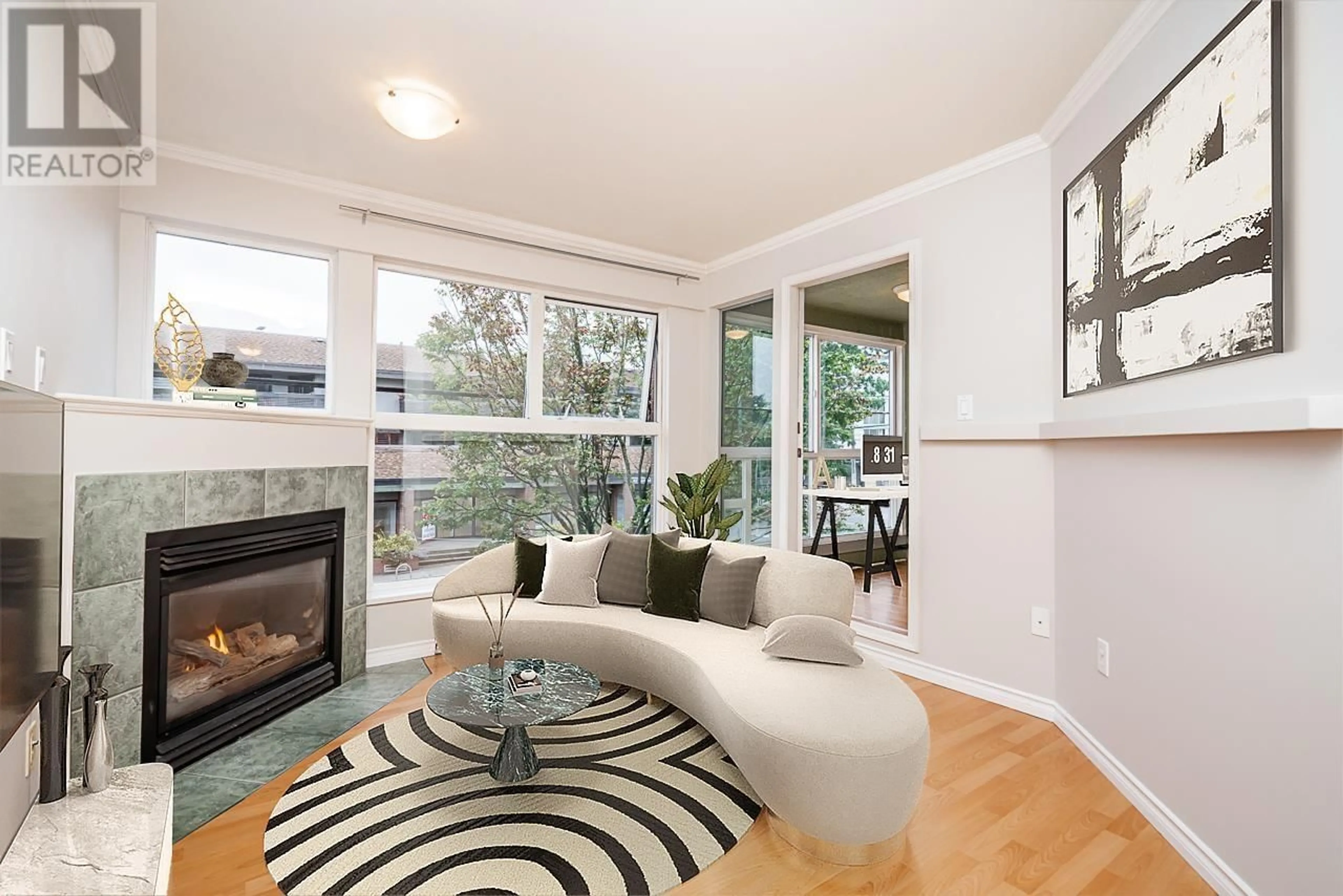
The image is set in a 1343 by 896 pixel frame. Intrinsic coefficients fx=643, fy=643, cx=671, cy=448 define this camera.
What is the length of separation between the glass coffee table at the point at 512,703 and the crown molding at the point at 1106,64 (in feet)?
9.65

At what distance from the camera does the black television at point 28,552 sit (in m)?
1.26


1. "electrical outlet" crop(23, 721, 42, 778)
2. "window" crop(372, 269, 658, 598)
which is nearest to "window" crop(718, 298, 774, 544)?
"window" crop(372, 269, 658, 598)

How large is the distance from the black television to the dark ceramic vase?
1241 millimetres

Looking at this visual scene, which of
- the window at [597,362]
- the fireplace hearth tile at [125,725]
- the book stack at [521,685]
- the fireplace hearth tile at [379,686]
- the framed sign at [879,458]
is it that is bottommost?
the fireplace hearth tile at [379,686]

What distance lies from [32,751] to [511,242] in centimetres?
333

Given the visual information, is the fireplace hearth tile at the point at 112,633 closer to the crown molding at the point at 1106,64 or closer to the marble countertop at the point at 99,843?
the marble countertop at the point at 99,843

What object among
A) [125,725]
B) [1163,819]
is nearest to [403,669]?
[125,725]

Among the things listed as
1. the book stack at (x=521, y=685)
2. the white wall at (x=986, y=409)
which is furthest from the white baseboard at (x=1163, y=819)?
the book stack at (x=521, y=685)

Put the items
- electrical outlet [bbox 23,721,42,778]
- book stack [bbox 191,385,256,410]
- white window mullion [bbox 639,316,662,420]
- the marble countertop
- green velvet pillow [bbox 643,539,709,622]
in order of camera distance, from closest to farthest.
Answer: the marble countertop → electrical outlet [bbox 23,721,42,778] → book stack [bbox 191,385,256,410] → green velvet pillow [bbox 643,539,709,622] → white window mullion [bbox 639,316,662,420]

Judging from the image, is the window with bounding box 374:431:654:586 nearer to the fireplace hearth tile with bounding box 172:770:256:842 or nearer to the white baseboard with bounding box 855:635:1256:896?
the fireplace hearth tile with bounding box 172:770:256:842

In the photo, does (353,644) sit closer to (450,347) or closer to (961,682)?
(450,347)

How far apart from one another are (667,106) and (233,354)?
250 centimetres

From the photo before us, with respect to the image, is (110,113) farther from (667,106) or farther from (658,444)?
(658,444)

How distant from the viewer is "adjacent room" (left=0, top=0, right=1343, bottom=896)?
1632 millimetres
